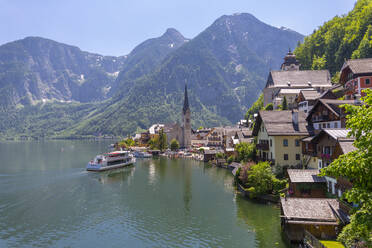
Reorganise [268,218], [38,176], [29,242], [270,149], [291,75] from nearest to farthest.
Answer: [29,242]
[268,218]
[270,149]
[38,176]
[291,75]

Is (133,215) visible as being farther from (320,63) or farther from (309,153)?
(320,63)

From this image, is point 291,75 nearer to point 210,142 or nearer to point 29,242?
point 210,142

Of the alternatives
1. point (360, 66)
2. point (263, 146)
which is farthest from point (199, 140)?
point (263, 146)

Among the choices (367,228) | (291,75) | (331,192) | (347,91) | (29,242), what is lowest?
(29,242)

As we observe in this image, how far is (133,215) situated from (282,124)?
31.6 meters

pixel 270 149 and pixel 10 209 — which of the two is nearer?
pixel 10 209

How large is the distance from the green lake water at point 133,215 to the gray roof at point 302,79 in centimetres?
5355

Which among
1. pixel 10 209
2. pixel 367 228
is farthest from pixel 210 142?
pixel 367 228

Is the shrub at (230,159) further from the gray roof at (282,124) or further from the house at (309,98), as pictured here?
the gray roof at (282,124)

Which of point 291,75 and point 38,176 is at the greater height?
point 291,75

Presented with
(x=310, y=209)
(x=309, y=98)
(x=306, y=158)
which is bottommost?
(x=310, y=209)

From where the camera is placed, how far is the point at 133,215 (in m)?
43.8

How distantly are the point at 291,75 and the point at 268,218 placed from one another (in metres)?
81.9

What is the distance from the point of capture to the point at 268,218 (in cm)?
3881
